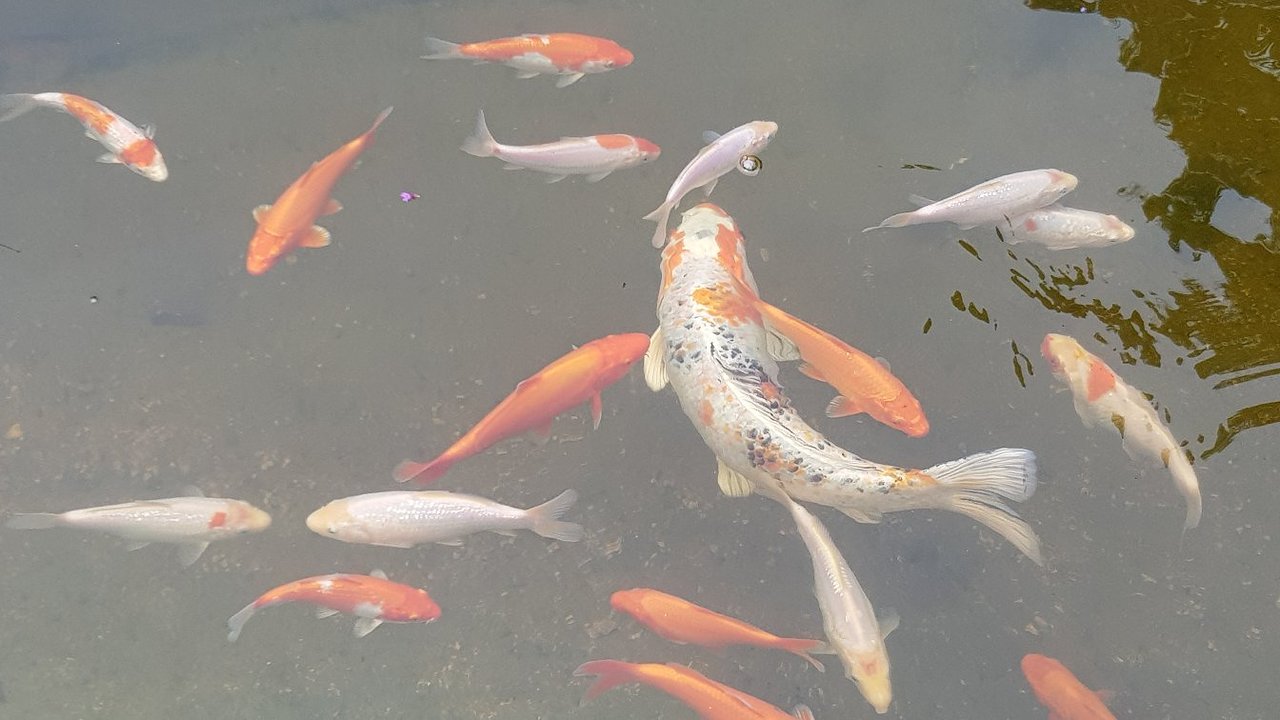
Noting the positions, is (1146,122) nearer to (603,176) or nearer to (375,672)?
(603,176)

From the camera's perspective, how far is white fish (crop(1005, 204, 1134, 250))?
10.4 ft

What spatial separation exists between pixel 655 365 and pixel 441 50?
5.97ft

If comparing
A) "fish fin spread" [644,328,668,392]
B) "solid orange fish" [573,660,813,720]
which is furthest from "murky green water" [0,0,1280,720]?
"solid orange fish" [573,660,813,720]

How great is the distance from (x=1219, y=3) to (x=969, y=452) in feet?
7.64

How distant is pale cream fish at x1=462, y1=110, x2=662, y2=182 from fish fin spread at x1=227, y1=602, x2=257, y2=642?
6.89 ft

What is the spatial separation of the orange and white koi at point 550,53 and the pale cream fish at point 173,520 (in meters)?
2.11

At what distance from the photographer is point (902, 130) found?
363 centimetres

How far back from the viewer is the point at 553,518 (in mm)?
2883

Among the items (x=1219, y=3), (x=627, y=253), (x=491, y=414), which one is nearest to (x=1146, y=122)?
(x=1219, y=3)

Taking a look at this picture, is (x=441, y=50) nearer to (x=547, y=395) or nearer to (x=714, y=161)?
(x=714, y=161)

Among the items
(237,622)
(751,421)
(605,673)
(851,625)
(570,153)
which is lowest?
(237,622)

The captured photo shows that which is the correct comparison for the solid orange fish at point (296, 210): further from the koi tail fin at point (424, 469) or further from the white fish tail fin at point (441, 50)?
the koi tail fin at point (424, 469)

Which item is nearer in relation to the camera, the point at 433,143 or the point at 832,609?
the point at 832,609

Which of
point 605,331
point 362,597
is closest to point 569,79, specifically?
point 605,331
